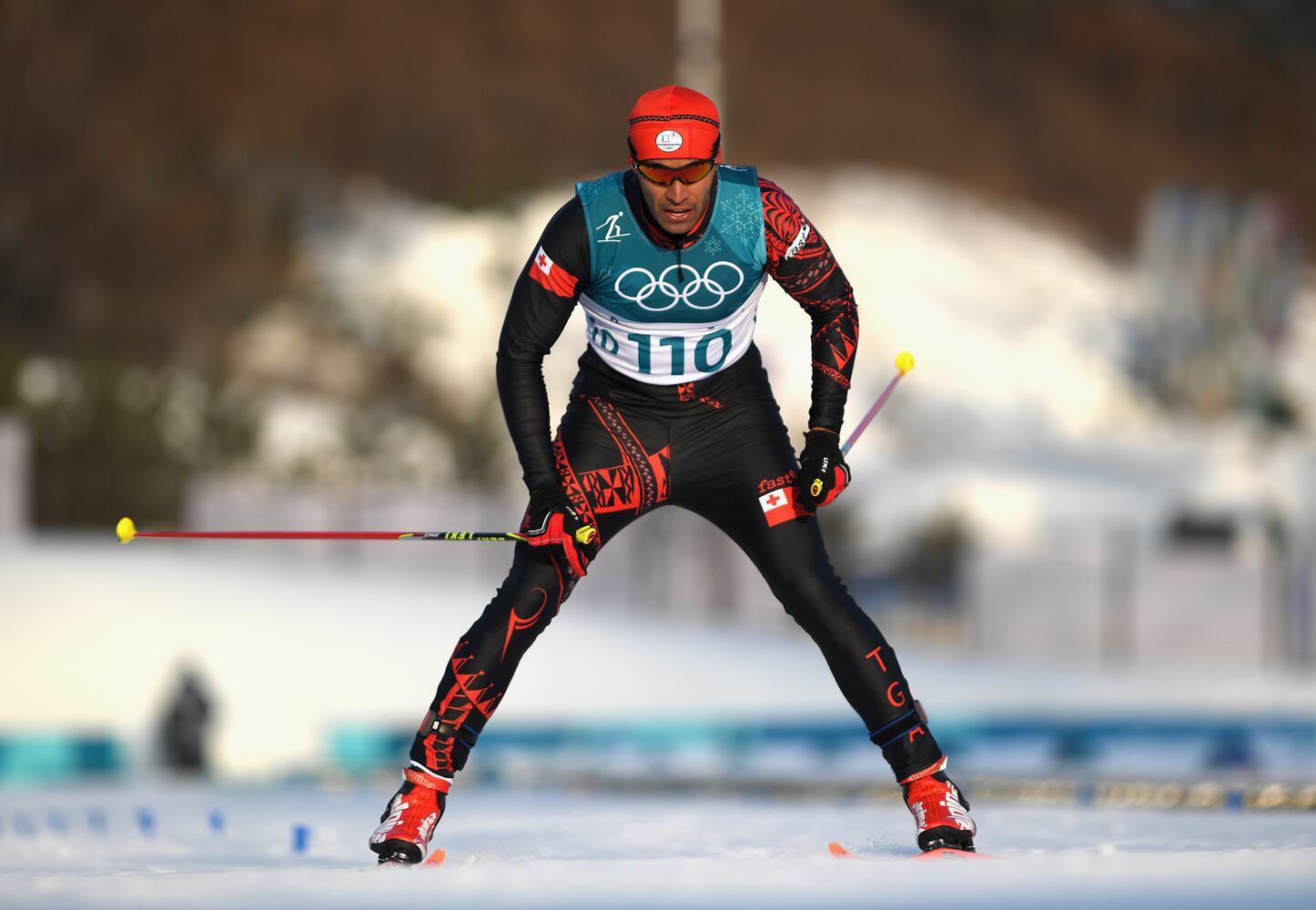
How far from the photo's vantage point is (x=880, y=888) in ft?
12.4

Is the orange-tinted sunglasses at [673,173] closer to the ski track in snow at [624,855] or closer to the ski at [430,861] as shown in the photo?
the ski track in snow at [624,855]

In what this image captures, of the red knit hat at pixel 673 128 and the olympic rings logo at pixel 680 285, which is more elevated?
the red knit hat at pixel 673 128

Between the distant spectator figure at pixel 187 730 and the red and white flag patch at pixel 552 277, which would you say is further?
the distant spectator figure at pixel 187 730

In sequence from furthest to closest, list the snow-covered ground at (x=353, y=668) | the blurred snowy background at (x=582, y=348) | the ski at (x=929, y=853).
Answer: the blurred snowy background at (x=582, y=348)
the snow-covered ground at (x=353, y=668)
the ski at (x=929, y=853)

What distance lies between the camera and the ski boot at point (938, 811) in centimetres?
489

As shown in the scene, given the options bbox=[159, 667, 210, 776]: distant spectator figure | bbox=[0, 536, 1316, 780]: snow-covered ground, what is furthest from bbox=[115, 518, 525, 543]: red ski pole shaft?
bbox=[0, 536, 1316, 780]: snow-covered ground

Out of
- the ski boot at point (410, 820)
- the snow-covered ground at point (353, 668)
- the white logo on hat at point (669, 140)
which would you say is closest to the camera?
the ski boot at point (410, 820)

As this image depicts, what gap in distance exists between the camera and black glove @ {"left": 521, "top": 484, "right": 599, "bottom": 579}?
16.3 feet

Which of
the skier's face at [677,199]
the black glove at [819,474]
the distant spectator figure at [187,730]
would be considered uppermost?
the distant spectator figure at [187,730]

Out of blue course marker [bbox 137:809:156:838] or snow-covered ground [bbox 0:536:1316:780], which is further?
snow-covered ground [bbox 0:536:1316:780]

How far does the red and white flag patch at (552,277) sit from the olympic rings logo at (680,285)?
4.9 inches

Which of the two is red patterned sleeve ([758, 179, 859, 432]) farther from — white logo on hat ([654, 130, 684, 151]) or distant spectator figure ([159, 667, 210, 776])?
distant spectator figure ([159, 667, 210, 776])

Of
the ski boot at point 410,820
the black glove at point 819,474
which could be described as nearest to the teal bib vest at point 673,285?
the black glove at point 819,474

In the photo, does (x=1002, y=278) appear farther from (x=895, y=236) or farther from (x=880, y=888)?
(x=880, y=888)
